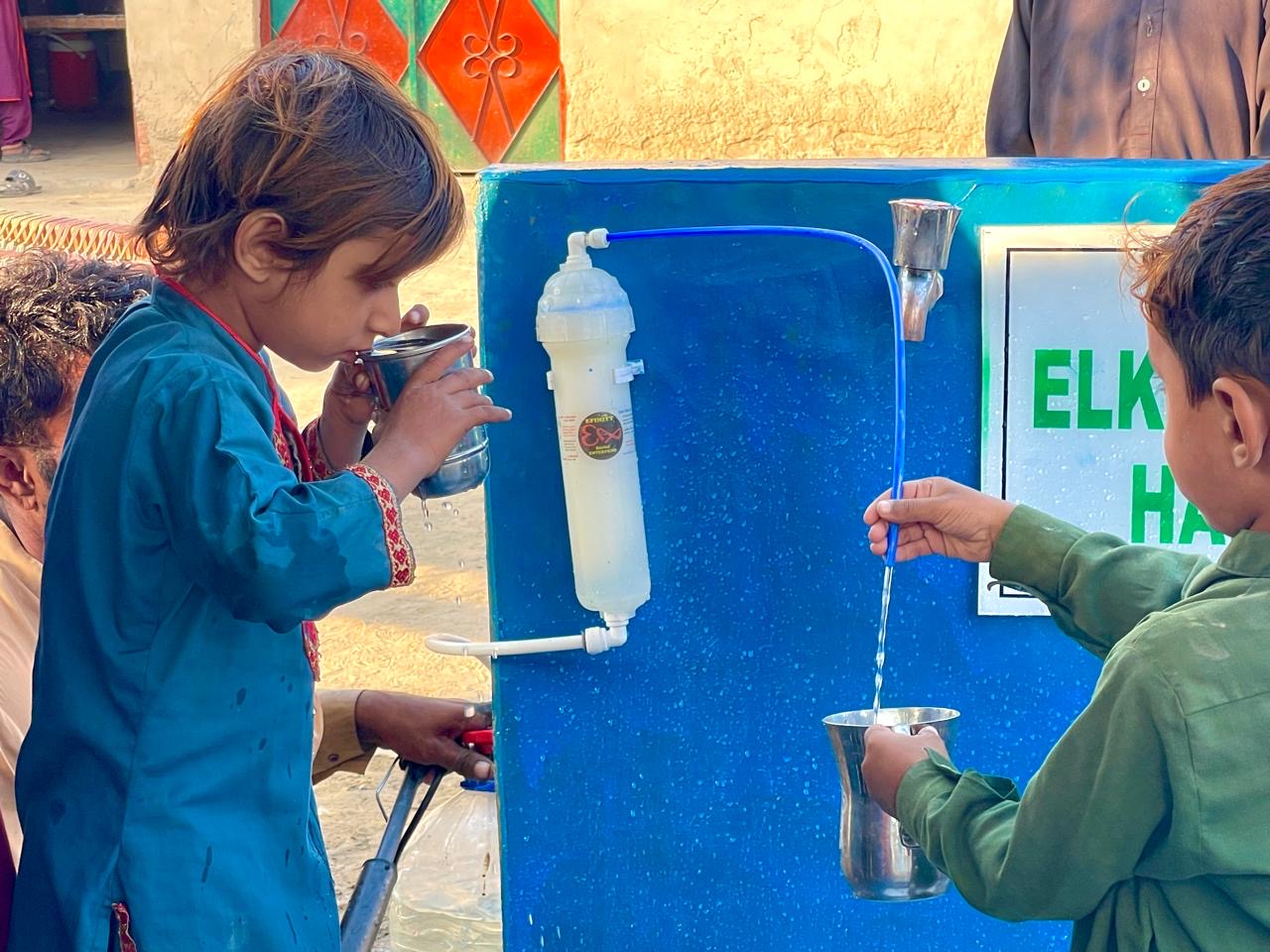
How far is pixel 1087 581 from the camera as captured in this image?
5.36 ft

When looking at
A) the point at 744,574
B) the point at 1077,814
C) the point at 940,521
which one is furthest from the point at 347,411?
the point at 1077,814

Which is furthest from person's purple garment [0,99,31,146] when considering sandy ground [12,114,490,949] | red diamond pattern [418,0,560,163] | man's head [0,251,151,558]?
man's head [0,251,151,558]

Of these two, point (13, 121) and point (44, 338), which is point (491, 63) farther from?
point (44, 338)

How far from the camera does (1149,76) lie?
12.1 feet

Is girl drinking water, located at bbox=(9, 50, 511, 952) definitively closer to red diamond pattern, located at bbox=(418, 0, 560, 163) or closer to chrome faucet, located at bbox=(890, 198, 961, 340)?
chrome faucet, located at bbox=(890, 198, 961, 340)

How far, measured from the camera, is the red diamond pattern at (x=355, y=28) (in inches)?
391

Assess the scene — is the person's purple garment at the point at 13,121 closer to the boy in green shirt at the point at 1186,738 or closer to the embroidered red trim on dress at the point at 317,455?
the embroidered red trim on dress at the point at 317,455

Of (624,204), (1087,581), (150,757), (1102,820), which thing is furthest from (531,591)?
(1102,820)

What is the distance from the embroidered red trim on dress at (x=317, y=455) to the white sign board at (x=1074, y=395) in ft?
3.07

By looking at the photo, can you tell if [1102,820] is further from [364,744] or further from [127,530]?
[364,744]

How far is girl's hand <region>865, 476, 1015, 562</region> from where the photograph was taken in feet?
5.73

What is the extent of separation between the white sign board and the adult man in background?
5.54 feet

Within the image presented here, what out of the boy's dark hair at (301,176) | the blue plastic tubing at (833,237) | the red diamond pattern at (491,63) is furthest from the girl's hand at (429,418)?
the red diamond pattern at (491,63)

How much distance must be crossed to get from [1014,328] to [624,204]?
58 centimetres
